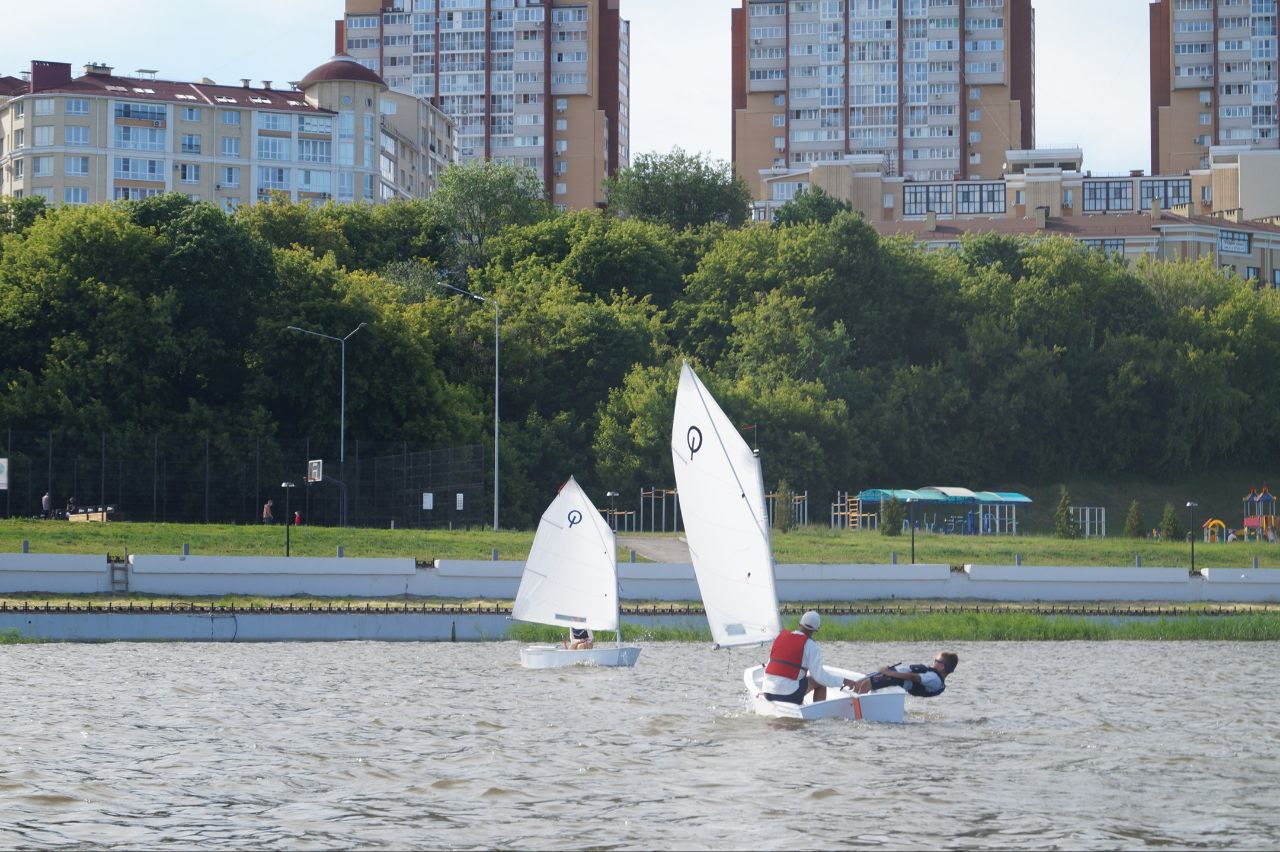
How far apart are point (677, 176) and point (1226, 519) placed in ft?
176

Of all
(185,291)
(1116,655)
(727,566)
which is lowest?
(1116,655)

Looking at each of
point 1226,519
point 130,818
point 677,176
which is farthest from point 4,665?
point 677,176

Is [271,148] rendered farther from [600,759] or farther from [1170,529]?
[600,759]

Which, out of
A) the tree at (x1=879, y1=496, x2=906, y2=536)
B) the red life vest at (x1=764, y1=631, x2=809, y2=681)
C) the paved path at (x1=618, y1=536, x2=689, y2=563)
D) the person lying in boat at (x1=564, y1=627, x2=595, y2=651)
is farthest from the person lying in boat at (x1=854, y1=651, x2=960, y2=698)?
the tree at (x1=879, y1=496, x2=906, y2=536)

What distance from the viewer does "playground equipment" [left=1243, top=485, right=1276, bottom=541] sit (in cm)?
9344

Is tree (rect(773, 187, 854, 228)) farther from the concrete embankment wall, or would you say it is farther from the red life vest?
the red life vest

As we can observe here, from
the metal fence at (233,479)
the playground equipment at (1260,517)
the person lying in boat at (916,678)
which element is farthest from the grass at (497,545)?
the person lying in boat at (916,678)

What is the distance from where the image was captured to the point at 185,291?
90.6m

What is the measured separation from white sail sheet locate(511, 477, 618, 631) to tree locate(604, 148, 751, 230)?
98344 mm

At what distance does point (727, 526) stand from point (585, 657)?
10.5 m

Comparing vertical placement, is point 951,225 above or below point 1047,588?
above

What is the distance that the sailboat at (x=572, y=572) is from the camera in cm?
4528

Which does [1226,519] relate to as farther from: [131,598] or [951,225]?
[131,598]

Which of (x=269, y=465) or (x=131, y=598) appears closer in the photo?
(x=131, y=598)
